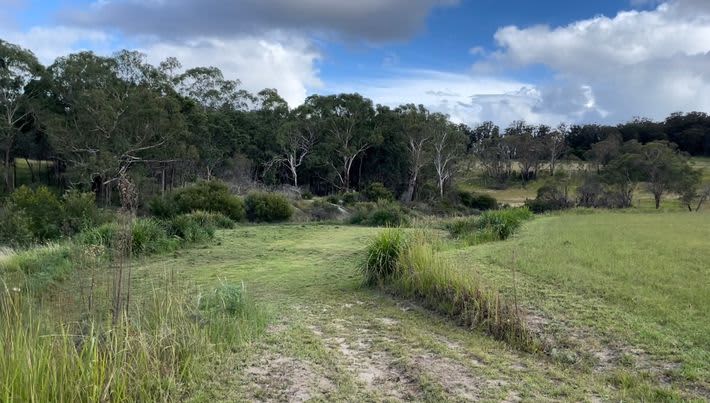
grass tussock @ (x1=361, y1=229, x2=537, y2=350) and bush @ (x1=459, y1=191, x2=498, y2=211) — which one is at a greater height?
grass tussock @ (x1=361, y1=229, x2=537, y2=350)

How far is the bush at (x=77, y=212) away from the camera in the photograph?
18594 mm

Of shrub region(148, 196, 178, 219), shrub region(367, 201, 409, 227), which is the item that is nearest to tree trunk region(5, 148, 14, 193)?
shrub region(148, 196, 178, 219)

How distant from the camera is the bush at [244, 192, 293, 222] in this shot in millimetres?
27078

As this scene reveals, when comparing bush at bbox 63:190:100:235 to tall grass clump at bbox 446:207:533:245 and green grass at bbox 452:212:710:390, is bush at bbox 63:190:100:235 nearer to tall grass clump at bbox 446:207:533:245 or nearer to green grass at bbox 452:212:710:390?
tall grass clump at bbox 446:207:533:245

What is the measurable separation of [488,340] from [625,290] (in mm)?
2912

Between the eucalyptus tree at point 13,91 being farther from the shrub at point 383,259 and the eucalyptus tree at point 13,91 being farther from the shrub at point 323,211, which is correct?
the shrub at point 383,259

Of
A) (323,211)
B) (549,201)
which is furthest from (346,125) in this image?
(549,201)

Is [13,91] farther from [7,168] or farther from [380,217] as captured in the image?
[380,217]

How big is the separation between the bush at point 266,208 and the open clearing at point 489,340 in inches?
646

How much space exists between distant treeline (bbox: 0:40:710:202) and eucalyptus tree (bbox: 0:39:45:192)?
0.08 m

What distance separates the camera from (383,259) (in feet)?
29.6

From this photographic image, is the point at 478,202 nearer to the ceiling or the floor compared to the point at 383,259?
nearer to the floor

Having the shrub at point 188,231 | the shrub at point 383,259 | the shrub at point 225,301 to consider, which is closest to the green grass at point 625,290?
the shrub at point 383,259

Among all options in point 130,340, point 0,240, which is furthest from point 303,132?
point 130,340
